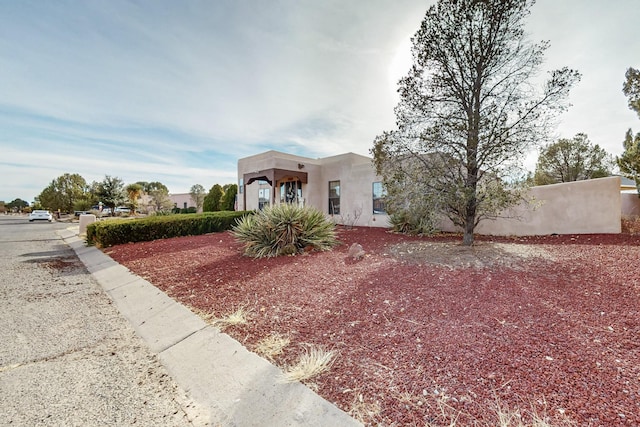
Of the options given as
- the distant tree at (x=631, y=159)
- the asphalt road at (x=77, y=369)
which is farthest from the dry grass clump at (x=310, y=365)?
the distant tree at (x=631, y=159)

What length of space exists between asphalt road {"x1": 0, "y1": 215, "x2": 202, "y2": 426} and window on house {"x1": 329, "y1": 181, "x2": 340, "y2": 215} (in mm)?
10802

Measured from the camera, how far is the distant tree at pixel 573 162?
51.3 ft

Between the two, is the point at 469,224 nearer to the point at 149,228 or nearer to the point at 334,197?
the point at 334,197

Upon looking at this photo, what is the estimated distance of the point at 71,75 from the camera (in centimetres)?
807

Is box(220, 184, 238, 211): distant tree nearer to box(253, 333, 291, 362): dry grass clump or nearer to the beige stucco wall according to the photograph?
box(253, 333, 291, 362): dry grass clump

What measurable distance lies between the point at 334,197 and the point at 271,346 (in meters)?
11.9

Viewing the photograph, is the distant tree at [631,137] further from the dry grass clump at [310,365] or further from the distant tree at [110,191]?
the distant tree at [110,191]

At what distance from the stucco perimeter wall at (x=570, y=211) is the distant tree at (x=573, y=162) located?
9243 mm

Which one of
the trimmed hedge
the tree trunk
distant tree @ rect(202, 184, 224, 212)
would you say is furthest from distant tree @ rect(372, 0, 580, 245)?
distant tree @ rect(202, 184, 224, 212)

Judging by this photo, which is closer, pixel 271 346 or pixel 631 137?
pixel 271 346

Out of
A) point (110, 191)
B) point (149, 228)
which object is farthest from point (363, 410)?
point (110, 191)

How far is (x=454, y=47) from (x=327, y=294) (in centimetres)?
665

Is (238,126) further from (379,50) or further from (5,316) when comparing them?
(5,316)

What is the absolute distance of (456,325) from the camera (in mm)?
2812
